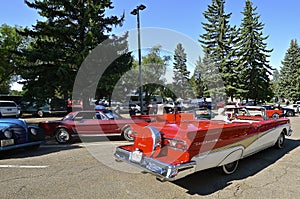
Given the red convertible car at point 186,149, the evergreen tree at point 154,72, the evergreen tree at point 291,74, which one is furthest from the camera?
the evergreen tree at point 291,74

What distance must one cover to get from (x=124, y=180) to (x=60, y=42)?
14.6 meters

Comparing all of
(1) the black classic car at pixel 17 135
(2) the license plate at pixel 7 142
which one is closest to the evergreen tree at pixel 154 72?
(1) the black classic car at pixel 17 135

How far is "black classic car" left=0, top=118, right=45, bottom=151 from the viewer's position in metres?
5.85

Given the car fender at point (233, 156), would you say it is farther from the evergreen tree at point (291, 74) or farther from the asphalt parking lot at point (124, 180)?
the evergreen tree at point (291, 74)

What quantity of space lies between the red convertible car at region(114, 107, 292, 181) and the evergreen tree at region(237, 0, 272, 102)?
2522 centimetres

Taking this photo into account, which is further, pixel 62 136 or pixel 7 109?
pixel 7 109

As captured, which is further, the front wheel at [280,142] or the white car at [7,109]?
the white car at [7,109]

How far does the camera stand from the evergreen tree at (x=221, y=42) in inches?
1121

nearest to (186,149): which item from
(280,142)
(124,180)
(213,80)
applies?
(124,180)

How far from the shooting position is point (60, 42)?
53.9 ft

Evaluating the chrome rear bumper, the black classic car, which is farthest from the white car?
the chrome rear bumper

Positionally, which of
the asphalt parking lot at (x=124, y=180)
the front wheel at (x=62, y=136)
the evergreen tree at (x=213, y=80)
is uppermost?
the evergreen tree at (x=213, y=80)

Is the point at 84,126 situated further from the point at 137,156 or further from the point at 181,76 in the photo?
the point at 181,76

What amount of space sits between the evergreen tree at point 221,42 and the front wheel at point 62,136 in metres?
23.7
